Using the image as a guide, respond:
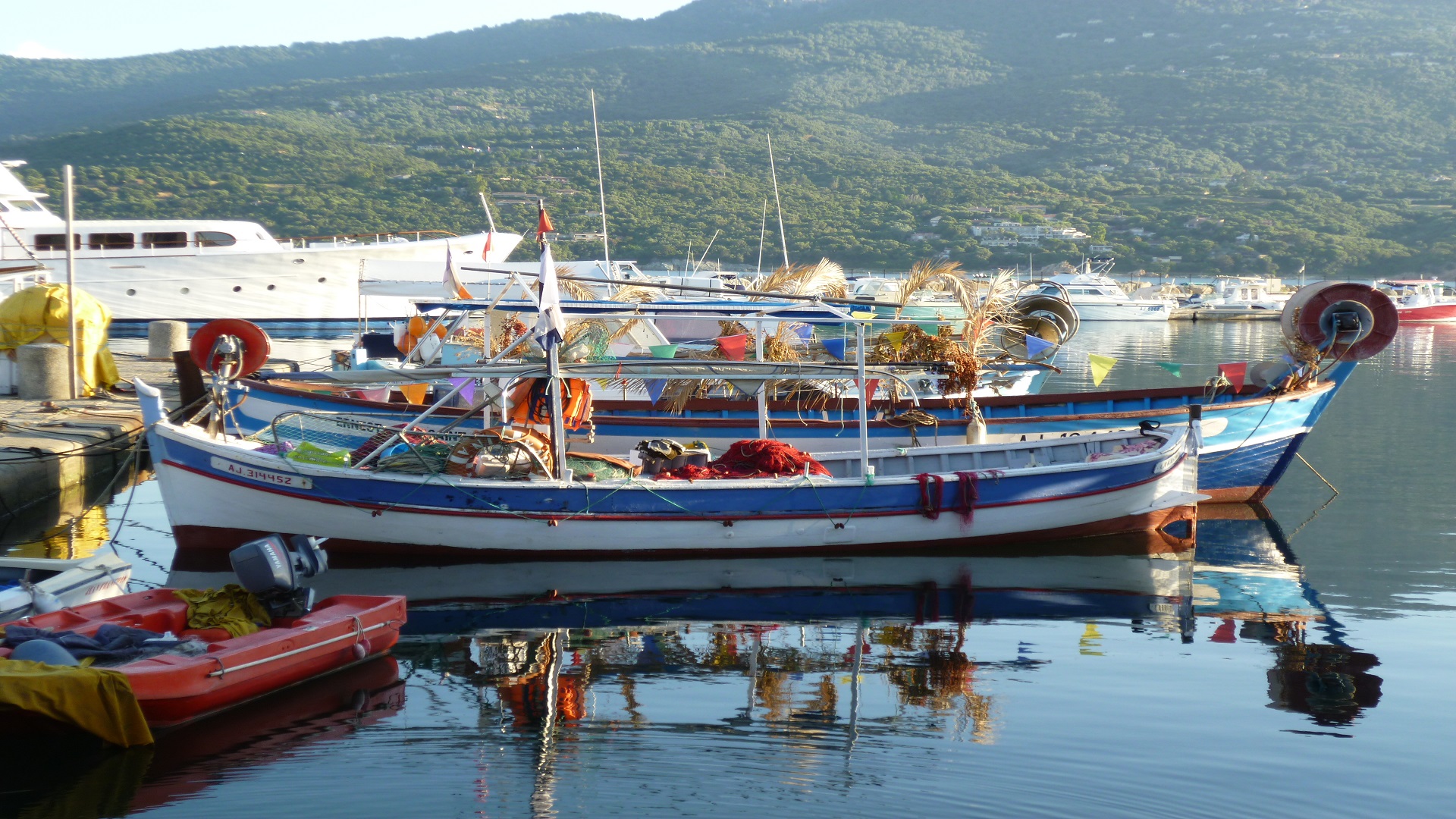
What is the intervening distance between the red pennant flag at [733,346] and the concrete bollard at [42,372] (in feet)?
32.7

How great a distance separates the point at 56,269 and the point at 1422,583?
32.9m

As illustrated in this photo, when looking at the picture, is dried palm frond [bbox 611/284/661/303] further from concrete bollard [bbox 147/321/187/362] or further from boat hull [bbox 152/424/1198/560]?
concrete bollard [bbox 147/321/187/362]

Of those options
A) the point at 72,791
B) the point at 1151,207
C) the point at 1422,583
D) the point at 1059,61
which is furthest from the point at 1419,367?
the point at 1059,61

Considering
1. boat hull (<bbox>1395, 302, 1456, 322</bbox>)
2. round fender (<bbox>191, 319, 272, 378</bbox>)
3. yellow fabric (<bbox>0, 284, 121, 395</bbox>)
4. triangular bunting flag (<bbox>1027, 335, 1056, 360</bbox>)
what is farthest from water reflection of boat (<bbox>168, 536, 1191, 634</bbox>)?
boat hull (<bbox>1395, 302, 1456, 322</bbox>)

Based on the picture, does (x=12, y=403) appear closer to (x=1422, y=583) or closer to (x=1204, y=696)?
(x=1204, y=696)

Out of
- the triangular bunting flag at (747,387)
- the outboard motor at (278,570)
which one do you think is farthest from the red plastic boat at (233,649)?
the triangular bunting flag at (747,387)

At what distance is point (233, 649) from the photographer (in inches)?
321

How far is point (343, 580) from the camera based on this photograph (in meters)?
12.0

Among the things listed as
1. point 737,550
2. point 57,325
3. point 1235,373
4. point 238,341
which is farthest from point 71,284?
point 1235,373

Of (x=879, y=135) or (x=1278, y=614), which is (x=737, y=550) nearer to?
(x=1278, y=614)

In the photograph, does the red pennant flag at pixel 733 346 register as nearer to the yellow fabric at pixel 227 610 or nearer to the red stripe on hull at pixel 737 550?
the red stripe on hull at pixel 737 550

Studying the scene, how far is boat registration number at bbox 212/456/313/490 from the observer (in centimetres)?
1218

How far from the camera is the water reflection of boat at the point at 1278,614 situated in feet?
29.2

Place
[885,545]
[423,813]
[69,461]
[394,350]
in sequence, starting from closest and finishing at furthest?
[423,813], [885,545], [69,461], [394,350]
